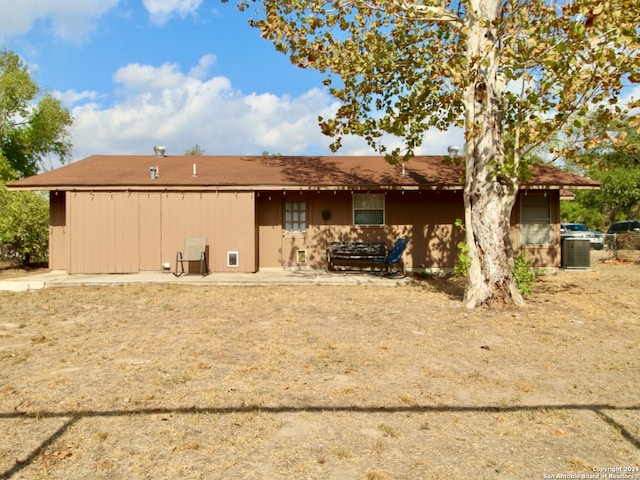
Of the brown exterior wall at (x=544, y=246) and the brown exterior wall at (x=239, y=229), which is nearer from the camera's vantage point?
the brown exterior wall at (x=239, y=229)

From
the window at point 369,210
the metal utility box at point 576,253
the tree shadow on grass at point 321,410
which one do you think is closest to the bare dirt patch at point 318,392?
the tree shadow on grass at point 321,410

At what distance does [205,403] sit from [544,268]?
1176 centimetres

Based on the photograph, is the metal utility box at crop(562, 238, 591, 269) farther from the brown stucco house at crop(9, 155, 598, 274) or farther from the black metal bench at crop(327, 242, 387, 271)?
the black metal bench at crop(327, 242, 387, 271)

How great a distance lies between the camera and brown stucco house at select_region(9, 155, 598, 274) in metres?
12.0

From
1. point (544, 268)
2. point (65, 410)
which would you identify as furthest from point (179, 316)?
point (544, 268)

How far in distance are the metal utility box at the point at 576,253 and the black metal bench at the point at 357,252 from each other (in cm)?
546

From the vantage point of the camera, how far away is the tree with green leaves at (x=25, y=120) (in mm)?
25656

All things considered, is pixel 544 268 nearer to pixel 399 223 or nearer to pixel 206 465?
pixel 399 223

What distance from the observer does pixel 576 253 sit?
1335 cm

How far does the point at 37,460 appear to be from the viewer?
2895 millimetres

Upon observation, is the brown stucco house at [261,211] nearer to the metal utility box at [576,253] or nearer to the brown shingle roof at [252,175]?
the brown shingle roof at [252,175]

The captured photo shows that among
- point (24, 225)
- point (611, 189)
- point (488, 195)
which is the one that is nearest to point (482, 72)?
Result: point (488, 195)

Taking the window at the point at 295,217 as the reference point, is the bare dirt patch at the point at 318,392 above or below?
below

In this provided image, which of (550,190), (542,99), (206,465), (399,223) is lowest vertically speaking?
(206,465)
